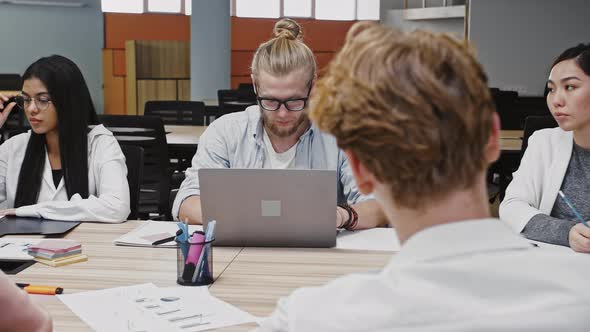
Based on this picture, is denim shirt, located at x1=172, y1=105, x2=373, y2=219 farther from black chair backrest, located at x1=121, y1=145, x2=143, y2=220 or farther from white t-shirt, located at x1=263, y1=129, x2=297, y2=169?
black chair backrest, located at x1=121, y1=145, x2=143, y2=220

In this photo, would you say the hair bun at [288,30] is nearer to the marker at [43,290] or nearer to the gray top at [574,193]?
the gray top at [574,193]

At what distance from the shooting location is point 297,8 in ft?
42.1

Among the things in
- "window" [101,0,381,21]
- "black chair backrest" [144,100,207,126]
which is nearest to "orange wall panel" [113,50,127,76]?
"window" [101,0,381,21]

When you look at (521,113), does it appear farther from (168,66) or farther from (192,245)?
(168,66)

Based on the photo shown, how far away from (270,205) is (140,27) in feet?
33.1

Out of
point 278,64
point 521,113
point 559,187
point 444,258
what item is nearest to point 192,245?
point 278,64

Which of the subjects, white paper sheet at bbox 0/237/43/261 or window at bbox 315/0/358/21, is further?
window at bbox 315/0/358/21

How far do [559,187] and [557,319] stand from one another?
1.74 meters

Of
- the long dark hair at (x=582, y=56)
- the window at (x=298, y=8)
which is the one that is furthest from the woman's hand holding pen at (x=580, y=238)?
the window at (x=298, y=8)

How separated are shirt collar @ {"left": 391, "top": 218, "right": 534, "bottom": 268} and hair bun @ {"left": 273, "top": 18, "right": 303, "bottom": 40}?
5.86ft

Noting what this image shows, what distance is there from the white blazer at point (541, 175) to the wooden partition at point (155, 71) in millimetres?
8687

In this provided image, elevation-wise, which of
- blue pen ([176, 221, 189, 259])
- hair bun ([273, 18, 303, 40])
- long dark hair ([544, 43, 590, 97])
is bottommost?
blue pen ([176, 221, 189, 259])

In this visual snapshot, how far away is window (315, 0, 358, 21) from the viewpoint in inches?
503

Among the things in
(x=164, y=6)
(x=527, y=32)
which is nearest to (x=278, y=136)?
(x=527, y=32)
